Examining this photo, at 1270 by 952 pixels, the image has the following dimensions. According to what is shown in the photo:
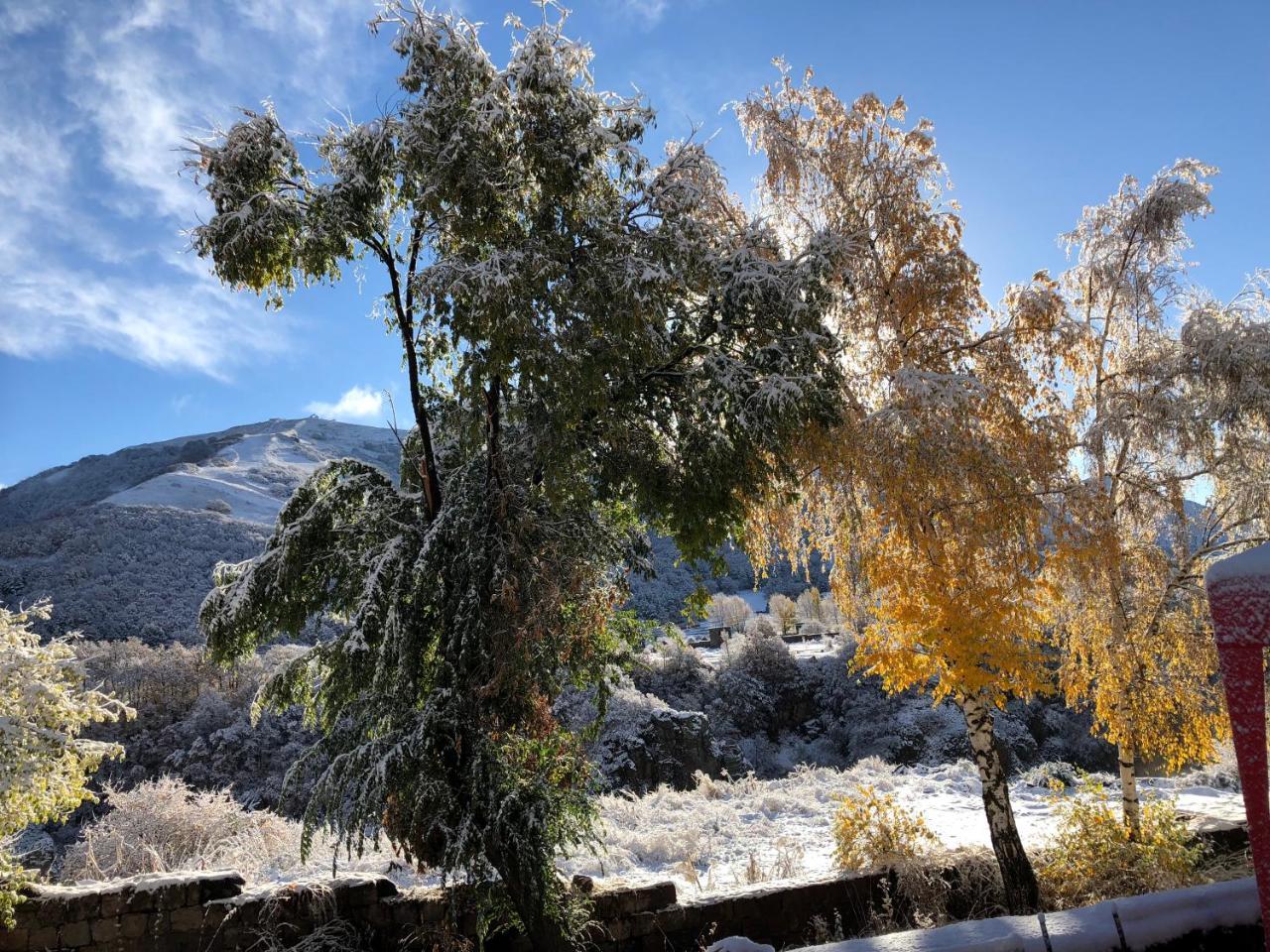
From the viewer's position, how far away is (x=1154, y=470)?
8547 millimetres

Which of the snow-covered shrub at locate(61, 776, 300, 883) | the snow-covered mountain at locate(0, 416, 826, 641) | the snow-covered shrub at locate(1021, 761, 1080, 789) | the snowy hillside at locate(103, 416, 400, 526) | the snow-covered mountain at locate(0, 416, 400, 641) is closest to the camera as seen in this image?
the snow-covered shrub at locate(61, 776, 300, 883)

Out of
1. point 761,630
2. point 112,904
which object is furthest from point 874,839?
point 761,630

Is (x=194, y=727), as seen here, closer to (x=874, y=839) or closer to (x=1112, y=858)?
(x=874, y=839)

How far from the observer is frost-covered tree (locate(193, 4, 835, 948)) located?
19.7 ft

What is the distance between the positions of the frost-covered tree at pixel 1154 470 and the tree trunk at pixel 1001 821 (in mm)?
1506

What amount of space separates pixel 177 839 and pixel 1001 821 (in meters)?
9.62

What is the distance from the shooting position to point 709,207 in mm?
8266

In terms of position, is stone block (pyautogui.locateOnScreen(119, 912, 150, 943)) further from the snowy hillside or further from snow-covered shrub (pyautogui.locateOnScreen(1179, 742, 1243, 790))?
the snowy hillside

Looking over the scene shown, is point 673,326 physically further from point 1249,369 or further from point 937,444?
point 1249,369

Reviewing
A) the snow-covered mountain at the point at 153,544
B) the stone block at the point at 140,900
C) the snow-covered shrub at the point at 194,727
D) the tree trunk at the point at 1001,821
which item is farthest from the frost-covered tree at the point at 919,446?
the snow-covered shrub at the point at 194,727

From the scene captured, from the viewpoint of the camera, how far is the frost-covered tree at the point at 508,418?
19.7ft

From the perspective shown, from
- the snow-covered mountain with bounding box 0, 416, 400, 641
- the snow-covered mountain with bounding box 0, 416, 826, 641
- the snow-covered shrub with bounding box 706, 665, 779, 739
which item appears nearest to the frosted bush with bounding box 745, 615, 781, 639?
the snow-covered shrub with bounding box 706, 665, 779, 739

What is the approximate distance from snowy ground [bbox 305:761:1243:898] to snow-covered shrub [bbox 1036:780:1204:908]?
605mm

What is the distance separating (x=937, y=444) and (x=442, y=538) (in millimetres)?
4524
